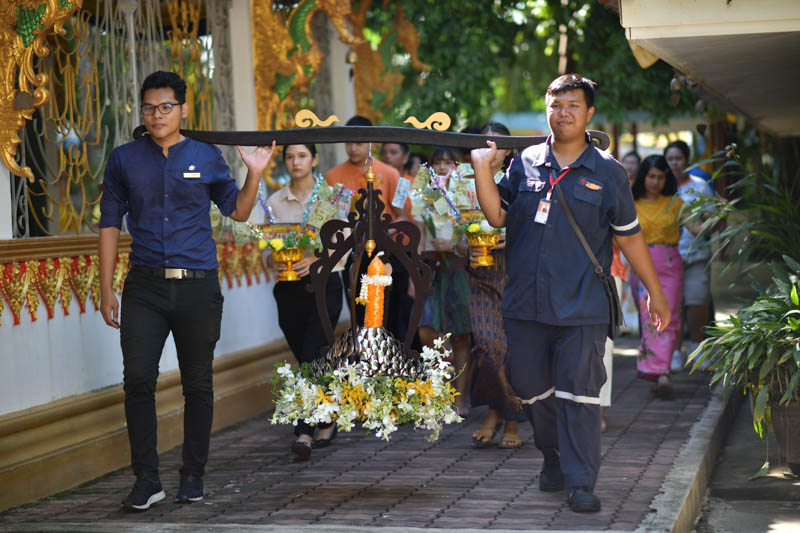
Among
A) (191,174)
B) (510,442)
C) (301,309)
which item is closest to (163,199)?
(191,174)

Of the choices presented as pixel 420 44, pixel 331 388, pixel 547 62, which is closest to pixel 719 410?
pixel 331 388

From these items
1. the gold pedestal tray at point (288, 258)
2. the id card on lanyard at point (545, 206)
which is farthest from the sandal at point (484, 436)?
the id card on lanyard at point (545, 206)

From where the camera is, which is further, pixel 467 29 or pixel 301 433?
pixel 467 29

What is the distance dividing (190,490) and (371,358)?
1.18 metres

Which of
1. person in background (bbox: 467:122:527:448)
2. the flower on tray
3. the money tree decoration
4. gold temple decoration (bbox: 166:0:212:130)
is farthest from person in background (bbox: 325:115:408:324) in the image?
the money tree decoration

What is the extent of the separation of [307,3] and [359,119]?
215 cm

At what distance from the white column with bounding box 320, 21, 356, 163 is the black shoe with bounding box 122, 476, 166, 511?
240 inches

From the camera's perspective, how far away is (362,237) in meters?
5.73

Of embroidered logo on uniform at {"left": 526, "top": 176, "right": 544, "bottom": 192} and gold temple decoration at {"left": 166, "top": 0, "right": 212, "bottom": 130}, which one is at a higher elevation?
gold temple decoration at {"left": 166, "top": 0, "right": 212, "bottom": 130}

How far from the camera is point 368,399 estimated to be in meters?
5.35

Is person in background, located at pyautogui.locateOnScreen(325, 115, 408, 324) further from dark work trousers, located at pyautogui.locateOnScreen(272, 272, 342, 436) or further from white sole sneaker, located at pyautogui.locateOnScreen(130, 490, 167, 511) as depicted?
white sole sneaker, located at pyautogui.locateOnScreen(130, 490, 167, 511)

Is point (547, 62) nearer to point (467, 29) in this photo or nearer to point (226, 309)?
point (467, 29)

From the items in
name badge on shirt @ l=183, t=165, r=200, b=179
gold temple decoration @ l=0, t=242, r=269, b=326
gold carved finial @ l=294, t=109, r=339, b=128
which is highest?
gold carved finial @ l=294, t=109, r=339, b=128

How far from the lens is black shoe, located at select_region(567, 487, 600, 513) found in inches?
206
